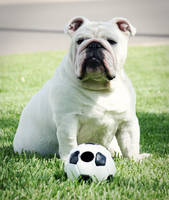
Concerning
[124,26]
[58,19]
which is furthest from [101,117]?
[58,19]

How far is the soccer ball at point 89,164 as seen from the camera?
3031 millimetres

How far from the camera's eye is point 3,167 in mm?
3400

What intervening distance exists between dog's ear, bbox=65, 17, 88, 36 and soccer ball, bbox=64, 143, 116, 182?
1230mm

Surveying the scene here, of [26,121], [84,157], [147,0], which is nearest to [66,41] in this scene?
[147,0]

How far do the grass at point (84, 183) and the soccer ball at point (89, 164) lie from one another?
8 centimetres

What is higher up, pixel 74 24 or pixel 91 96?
pixel 74 24

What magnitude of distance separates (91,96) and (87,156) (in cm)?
68

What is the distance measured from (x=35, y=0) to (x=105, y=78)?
760 inches

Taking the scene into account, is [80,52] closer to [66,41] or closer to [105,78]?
[105,78]

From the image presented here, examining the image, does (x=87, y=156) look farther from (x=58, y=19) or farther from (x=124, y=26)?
(x=58, y=19)

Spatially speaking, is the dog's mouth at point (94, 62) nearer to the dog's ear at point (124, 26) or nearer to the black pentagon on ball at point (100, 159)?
the dog's ear at point (124, 26)

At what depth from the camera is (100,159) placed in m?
3.07

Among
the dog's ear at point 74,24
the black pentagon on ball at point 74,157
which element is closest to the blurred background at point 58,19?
the dog's ear at point 74,24

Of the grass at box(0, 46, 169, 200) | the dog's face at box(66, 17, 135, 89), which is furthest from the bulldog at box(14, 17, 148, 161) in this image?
the grass at box(0, 46, 169, 200)
